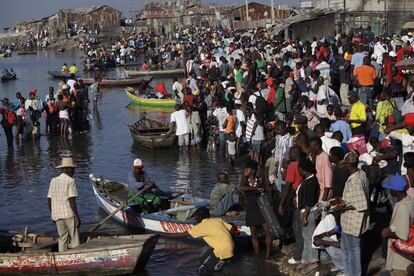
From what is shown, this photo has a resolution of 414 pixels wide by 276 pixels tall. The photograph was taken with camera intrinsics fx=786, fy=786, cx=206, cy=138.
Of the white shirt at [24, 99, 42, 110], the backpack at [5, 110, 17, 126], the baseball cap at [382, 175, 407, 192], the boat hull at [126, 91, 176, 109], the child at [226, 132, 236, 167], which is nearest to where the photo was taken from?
the baseball cap at [382, 175, 407, 192]

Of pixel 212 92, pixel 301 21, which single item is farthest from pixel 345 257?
pixel 301 21

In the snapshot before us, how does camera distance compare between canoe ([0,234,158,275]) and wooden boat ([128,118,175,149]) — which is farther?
wooden boat ([128,118,175,149])

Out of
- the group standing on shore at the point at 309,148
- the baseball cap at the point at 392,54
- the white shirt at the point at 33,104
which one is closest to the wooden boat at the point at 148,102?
the group standing on shore at the point at 309,148

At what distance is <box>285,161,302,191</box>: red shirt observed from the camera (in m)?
13.0

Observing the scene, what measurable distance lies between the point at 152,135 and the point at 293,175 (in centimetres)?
1368

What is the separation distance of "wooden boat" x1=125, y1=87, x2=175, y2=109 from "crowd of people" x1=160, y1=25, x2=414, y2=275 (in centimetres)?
553

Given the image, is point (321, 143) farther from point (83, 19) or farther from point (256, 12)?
point (83, 19)

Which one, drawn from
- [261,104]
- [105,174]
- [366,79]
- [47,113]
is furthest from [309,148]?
[47,113]

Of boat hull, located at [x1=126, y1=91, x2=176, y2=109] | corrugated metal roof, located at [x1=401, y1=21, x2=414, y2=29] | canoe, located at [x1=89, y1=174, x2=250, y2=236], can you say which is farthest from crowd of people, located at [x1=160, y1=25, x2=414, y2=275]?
boat hull, located at [x1=126, y1=91, x2=176, y2=109]

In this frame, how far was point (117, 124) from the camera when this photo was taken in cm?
3369

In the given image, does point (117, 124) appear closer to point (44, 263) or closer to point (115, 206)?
point (115, 206)

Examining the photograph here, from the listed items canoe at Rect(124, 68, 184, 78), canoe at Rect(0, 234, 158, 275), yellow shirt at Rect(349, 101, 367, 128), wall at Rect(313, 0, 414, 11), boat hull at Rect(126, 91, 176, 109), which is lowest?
canoe at Rect(0, 234, 158, 275)

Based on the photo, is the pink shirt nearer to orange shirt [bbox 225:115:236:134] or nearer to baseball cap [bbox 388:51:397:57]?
orange shirt [bbox 225:115:236:134]

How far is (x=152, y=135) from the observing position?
26297 mm
